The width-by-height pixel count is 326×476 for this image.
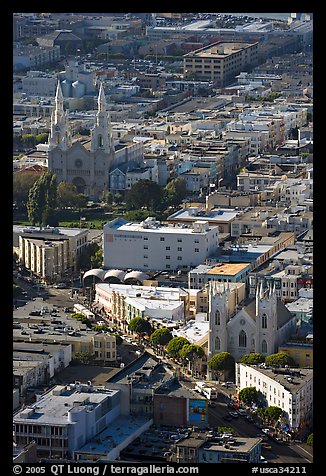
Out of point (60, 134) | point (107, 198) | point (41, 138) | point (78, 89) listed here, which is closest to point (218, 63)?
point (78, 89)

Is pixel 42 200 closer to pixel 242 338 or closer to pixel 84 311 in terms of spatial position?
pixel 84 311

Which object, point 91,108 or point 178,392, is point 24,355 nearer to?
point 178,392

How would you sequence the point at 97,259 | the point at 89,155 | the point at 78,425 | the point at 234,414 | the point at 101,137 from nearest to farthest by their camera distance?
the point at 78,425 < the point at 234,414 < the point at 97,259 < the point at 89,155 < the point at 101,137

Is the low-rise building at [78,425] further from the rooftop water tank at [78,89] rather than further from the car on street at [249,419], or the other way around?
the rooftop water tank at [78,89]
